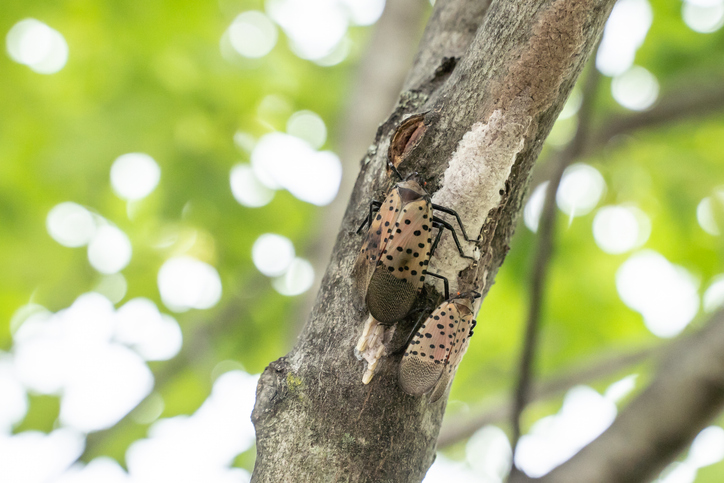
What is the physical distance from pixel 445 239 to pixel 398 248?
0.15 metres

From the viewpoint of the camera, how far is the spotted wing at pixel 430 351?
1.55 m

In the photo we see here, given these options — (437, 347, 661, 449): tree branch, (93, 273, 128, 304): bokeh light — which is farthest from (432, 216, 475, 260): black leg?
(93, 273, 128, 304): bokeh light

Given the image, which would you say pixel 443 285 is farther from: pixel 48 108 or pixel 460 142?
pixel 48 108

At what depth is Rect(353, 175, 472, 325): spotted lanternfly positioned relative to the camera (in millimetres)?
1588

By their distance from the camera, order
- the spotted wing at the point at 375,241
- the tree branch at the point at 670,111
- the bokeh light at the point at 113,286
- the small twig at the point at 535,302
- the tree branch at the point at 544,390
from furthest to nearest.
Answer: the bokeh light at the point at 113,286, the tree branch at the point at 670,111, the tree branch at the point at 544,390, the small twig at the point at 535,302, the spotted wing at the point at 375,241

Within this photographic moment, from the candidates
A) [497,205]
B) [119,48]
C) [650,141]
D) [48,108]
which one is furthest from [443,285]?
[48,108]

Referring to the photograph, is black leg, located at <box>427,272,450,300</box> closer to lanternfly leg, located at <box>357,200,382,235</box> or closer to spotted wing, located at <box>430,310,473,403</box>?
spotted wing, located at <box>430,310,473,403</box>

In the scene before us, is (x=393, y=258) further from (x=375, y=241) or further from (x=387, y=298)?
(x=387, y=298)

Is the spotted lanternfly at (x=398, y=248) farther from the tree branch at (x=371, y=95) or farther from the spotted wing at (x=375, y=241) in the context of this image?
the tree branch at (x=371, y=95)

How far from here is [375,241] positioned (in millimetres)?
1711

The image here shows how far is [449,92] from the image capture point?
1684 millimetres

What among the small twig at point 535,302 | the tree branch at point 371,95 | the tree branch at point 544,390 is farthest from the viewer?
the tree branch at point 544,390

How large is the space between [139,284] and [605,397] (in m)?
5.24

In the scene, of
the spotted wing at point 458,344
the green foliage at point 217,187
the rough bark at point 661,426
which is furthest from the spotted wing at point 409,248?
the green foliage at point 217,187
